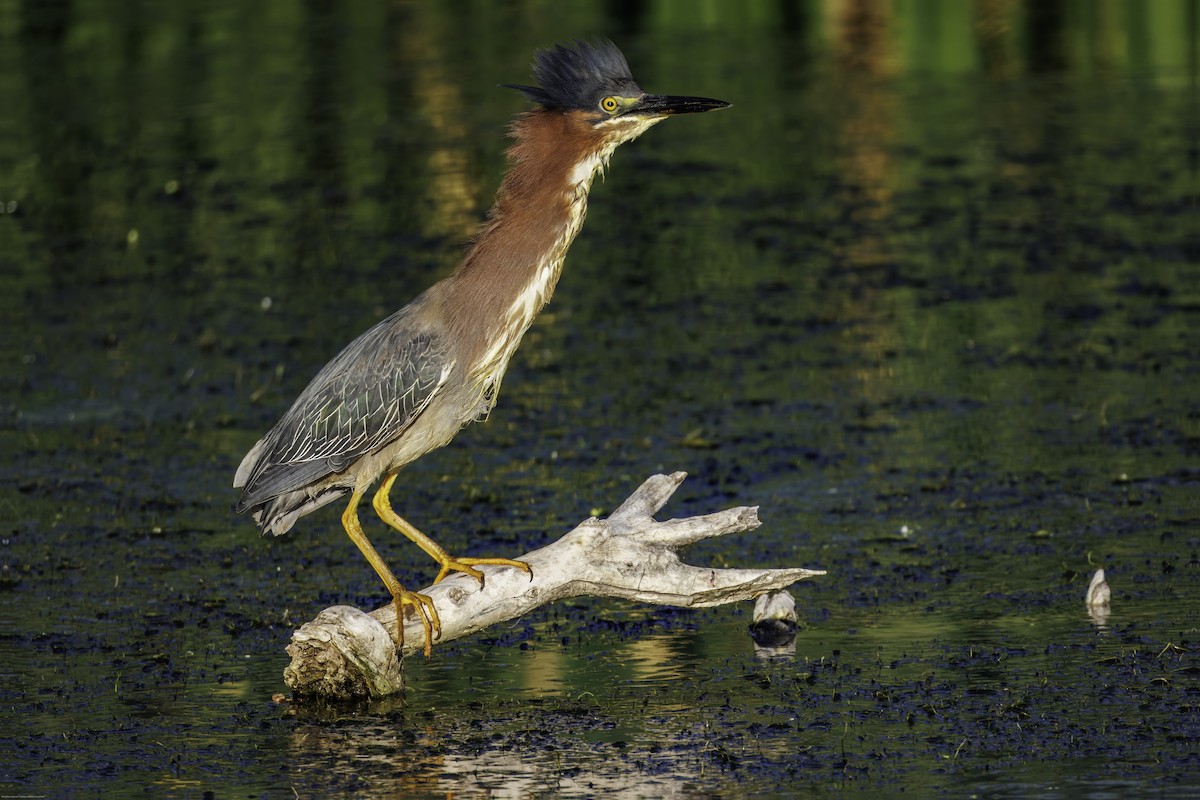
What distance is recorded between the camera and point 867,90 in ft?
68.5

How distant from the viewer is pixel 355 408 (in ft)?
25.1

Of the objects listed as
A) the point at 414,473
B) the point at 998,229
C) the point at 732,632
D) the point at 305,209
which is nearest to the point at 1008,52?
the point at 998,229

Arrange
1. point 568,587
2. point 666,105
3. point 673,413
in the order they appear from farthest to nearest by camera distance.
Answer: point 673,413 < point 666,105 < point 568,587

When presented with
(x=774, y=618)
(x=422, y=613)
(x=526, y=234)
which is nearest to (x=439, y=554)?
(x=422, y=613)

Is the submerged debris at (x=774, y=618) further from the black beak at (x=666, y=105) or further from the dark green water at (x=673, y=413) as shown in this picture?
the black beak at (x=666, y=105)

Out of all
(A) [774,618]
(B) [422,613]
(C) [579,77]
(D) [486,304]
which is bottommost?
(A) [774,618]

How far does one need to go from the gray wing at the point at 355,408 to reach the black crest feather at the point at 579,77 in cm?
104

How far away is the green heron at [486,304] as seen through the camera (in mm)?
7484

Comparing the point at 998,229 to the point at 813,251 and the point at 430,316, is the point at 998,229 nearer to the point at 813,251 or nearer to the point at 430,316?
the point at 813,251

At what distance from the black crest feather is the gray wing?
40.9 inches

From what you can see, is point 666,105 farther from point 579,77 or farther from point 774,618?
point 774,618

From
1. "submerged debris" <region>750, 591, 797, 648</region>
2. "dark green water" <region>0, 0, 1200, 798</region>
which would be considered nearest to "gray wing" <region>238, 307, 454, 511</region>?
"dark green water" <region>0, 0, 1200, 798</region>

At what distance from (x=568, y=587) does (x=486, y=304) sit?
1.16 meters

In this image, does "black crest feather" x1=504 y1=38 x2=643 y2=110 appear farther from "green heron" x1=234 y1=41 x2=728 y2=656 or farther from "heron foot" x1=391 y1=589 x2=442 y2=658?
"heron foot" x1=391 y1=589 x2=442 y2=658
